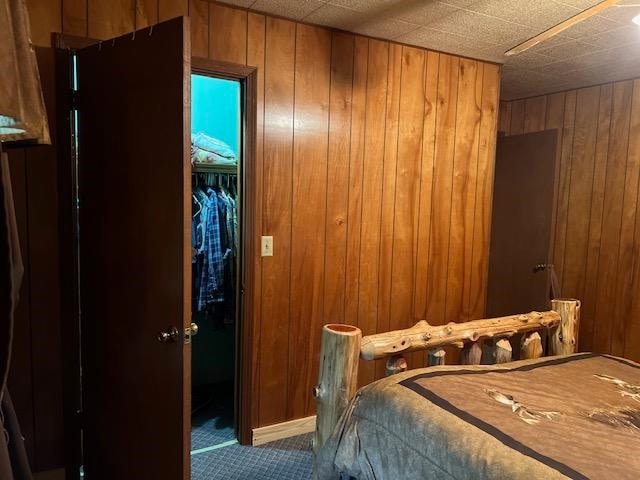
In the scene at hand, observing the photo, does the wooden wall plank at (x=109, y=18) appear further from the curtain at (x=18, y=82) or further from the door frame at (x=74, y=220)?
the curtain at (x=18, y=82)

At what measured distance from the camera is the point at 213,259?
288cm

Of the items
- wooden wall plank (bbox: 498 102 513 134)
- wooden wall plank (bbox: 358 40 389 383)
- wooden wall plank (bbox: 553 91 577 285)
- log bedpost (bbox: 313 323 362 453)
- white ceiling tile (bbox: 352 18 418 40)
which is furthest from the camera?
wooden wall plank (bbox: 498 102 513 134)

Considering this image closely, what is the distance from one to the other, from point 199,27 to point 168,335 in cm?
146

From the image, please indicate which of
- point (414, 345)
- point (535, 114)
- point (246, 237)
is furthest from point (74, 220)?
point (535, 114)

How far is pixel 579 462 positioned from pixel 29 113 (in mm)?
1492

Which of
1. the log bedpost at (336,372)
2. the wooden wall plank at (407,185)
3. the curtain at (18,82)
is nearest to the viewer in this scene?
the curtain at (18,82)

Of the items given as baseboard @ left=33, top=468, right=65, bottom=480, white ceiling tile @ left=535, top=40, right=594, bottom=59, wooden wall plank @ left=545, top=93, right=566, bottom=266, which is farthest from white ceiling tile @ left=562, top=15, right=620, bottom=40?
baseboard @ left=33, top=468, right=65, bottom=480

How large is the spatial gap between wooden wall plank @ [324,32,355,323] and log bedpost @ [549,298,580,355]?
3.71 feet

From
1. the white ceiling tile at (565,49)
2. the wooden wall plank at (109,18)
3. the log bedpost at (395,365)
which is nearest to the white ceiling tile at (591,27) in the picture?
the white ceiling tile at (565,49)

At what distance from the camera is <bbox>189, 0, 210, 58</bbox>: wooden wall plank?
2236 millimetres

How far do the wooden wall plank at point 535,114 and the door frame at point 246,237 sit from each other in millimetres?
2699

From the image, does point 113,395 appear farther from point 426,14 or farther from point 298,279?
point 426,14

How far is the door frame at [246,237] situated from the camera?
2.35 metres

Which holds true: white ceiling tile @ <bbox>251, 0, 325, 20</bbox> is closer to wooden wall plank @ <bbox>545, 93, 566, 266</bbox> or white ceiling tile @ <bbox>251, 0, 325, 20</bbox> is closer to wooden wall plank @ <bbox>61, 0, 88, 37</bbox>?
wooden wall plank @ <bbox>61, 0, 88, 37</bbox>
